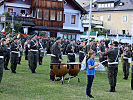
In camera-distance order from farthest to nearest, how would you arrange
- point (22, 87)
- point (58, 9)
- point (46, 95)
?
point (58, 9) < point (22, 87) < point (46, 95)

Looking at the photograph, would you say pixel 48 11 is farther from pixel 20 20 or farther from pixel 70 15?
pixel 20 20

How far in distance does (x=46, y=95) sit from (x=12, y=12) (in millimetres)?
37632

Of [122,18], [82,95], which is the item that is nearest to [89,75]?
[82,95]

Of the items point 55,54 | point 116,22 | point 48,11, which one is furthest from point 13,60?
point 116,22

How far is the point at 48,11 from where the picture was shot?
168ft

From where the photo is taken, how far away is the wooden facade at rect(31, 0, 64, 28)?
164 feet

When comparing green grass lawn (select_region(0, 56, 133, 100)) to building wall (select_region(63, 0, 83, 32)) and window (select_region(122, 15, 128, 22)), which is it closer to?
building wall (select_region(63, 0, 83, 32))

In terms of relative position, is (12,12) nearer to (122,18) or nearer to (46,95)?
(122,18)

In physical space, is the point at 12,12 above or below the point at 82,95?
above

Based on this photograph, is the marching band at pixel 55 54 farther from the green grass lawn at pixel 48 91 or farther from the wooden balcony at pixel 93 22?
the wooden balcony at pixel 93 22

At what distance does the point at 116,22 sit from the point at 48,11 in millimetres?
25920

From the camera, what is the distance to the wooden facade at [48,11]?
50.1 metres

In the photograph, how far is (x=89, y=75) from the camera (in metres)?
11.5

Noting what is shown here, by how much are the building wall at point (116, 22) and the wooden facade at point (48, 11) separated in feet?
75.9
